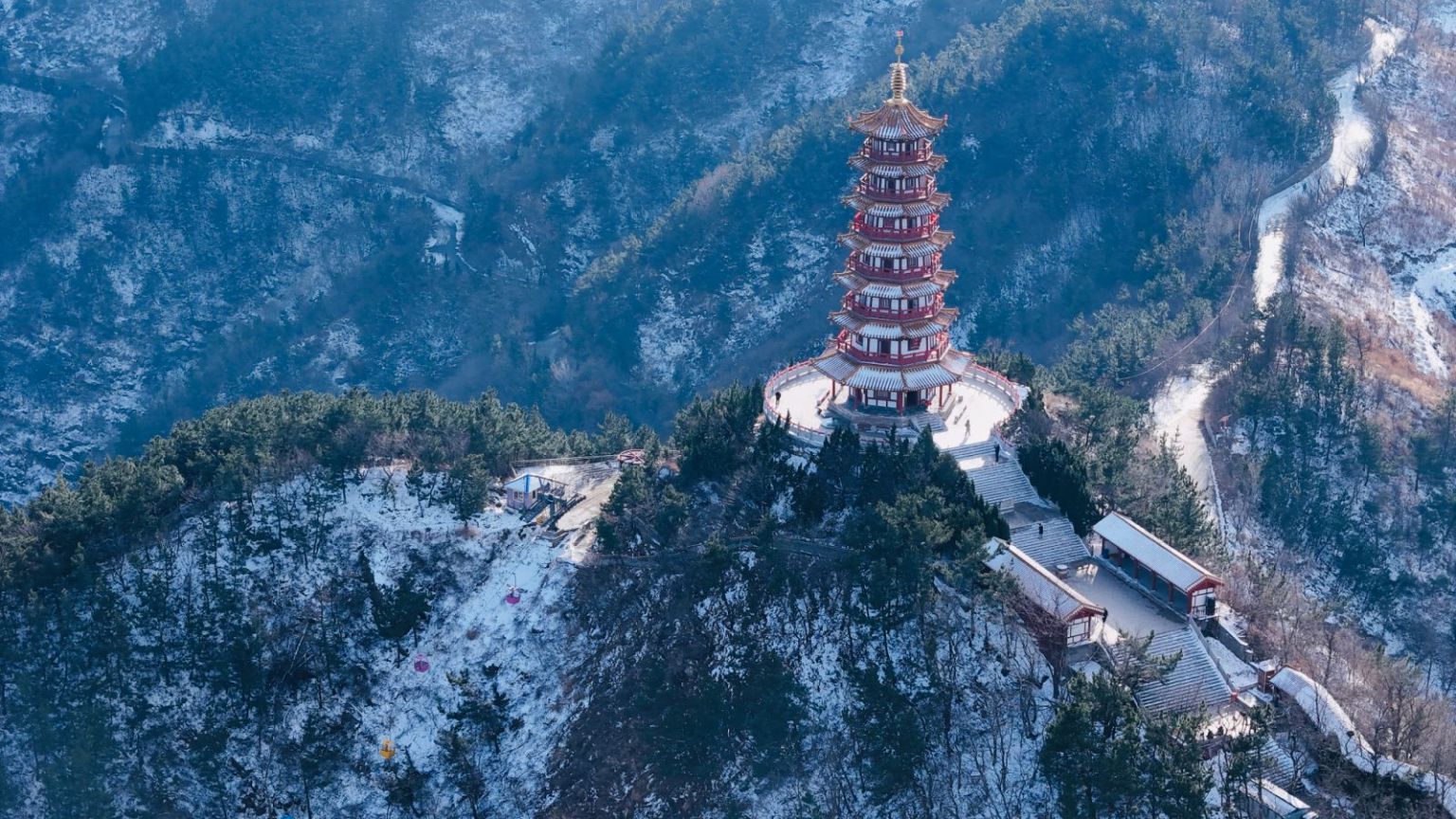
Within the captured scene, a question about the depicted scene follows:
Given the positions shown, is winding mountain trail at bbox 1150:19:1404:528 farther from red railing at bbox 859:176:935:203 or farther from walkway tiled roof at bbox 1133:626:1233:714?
red railing at bbox 859:176:935:203

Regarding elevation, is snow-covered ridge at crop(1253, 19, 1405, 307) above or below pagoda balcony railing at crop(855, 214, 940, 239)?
below

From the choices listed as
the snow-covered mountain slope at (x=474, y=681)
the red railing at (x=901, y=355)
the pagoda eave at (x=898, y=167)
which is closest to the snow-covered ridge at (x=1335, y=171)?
the red railing at (x=901, y=355)

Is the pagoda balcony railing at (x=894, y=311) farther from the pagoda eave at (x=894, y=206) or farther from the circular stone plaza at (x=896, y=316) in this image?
the pagoda eave at (x=894, y=206)

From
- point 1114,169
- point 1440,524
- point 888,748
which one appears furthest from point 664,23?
point 888,748

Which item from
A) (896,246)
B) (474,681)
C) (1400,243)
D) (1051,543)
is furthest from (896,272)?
(1400,243)

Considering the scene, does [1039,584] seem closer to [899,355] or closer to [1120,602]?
[1120,602]

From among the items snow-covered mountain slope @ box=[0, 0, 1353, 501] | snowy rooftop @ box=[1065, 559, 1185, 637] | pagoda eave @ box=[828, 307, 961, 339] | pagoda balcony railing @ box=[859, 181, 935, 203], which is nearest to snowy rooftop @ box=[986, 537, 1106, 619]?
snowy rooftop @ box=[1065, 559, 1185, 637]

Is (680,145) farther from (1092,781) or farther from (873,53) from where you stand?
(1092,781)
